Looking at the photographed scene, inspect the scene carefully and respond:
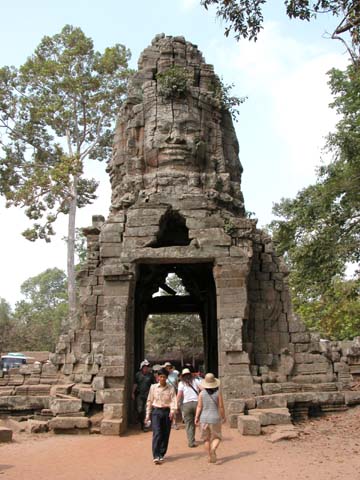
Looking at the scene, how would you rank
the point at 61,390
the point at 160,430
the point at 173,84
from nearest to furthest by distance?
1. the point at 160,430
2. the point at 61,390
3. the point at 173,84

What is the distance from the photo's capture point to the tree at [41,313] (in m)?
36.9

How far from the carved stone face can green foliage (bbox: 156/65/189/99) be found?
0.75 ft

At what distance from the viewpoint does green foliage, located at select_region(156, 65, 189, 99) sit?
12.9 meters

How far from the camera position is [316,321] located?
23938 millimetres

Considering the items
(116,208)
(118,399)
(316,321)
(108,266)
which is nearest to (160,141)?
(116,208)

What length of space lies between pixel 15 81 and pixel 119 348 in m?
20.2

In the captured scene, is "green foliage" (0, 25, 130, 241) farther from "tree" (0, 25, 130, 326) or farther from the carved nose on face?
the carved nose on face

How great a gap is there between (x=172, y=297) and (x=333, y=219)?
21.2 ft

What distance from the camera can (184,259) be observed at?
1107 centimetres

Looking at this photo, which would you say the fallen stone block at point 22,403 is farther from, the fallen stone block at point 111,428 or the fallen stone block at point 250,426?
the fallen stone block at point 250,426

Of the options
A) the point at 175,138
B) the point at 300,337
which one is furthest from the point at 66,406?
the point at 175,138

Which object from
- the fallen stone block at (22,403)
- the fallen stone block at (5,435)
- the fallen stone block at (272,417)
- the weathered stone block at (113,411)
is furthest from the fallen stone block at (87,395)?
the fallen stone block at (272,417)

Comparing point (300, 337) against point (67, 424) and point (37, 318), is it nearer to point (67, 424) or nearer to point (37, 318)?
point (67, 424)

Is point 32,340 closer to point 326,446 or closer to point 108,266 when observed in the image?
point 108,266
